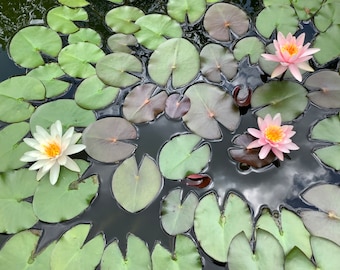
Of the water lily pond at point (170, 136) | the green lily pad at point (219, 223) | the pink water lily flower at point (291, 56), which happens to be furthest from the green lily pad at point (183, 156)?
the pink water lily flower at point (291, 56)

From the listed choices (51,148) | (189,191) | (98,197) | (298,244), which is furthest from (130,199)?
(298,244)

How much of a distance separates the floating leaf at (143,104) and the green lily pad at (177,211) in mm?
462

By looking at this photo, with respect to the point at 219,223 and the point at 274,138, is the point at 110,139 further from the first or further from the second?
the point at 274,138

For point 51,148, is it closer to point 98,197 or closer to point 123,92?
point 98,197

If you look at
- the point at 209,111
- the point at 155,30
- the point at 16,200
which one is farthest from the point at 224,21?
the point at 16,200

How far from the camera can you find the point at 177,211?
5.89 feet

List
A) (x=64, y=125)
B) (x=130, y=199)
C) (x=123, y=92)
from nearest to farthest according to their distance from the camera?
(x=130, y=199)
(x=64, y=125)
(x=123, y=92)

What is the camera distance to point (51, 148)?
1865mm

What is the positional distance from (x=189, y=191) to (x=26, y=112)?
100cm

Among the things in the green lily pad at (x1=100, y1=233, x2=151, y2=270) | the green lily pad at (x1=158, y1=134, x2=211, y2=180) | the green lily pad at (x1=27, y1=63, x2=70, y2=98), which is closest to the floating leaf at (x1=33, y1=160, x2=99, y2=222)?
the green lily pad at (x1=100, y1=233, x2=151, y2=270)

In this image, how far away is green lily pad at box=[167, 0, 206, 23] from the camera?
8.04 ft

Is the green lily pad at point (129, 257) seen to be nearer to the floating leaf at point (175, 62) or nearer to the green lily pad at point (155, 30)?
the floating leaf at point (175, 62)

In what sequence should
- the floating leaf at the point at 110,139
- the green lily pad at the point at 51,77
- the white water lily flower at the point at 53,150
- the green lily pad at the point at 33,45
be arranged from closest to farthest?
the white water lily flower at the point at 53,150 < the floating leaf at the point at 110,139 < the green lily pad at the point at 51,77 < the green lily pad at the point at 33,45

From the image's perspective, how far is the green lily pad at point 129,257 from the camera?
1.69 meters
